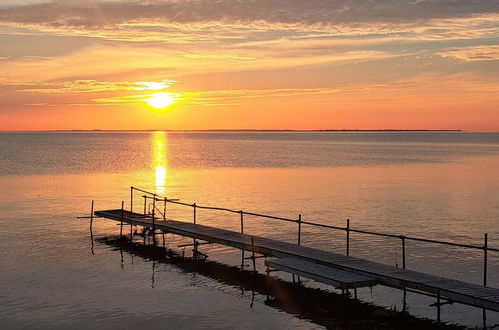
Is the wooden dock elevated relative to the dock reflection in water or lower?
elevated

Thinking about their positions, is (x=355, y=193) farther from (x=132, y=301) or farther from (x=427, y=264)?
(x=132, y=301)

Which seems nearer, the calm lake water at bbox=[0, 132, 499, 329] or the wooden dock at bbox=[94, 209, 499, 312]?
the wooden dock at bbox=[94, 209, 499, 312]

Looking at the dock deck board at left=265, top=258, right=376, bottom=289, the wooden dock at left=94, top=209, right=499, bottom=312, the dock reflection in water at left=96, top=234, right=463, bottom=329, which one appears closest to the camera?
the wooden dock at left=94, top=209, right=499, bottom=312

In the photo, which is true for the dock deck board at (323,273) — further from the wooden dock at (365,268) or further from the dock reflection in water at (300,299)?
the dock reflection in water at (300,299)

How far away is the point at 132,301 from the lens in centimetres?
2534

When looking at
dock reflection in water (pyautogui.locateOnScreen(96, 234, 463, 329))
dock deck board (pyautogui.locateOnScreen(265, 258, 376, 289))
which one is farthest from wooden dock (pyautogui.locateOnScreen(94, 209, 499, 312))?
dock reflection in water (pyautogui.locateOnScreen(96, 234, 463, 329))

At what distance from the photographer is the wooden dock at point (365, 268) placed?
21188 mm

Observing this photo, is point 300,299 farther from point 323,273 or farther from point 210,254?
point 210,254

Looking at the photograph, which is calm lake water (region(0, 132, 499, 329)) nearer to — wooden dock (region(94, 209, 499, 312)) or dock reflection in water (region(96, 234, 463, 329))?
dock reflection in water (region(96, 234, 463, 329))

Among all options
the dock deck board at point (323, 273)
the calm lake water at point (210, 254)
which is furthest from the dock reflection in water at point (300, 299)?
the dock deck board at point (323, 273)

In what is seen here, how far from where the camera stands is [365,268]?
24984mm

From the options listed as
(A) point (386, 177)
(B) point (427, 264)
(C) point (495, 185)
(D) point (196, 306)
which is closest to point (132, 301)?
(D) point (196, 306)

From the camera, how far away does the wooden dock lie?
2119 cm

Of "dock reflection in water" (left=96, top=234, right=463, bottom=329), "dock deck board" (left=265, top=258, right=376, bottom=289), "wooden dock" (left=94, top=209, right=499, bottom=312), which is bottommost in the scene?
"dock reflection in water" (left=96, top=234, right=463, bottom=329)
